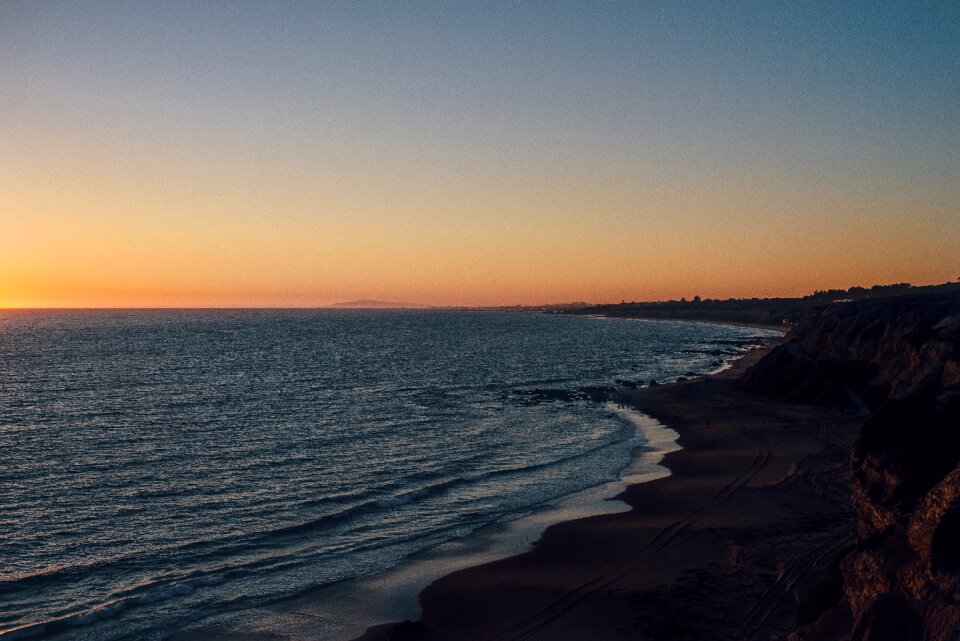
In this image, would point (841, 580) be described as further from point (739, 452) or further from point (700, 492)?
point (739, 452)

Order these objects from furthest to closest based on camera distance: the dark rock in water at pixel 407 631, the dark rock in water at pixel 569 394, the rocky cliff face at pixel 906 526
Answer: the dark rock in water at pixel 569 394 < the dark rock in water at pixel 407 631 < the rocky cliff face at pixel 906 526

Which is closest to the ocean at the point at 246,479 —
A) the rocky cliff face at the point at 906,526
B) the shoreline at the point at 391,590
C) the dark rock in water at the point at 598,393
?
the shoreline at the point at 391,590

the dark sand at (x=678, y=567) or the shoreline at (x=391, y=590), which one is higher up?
the dark sand at (x=678, y=567)

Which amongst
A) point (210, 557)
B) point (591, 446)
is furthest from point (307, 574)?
point (591, 446)

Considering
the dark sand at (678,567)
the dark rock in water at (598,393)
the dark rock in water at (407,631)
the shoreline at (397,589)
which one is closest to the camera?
the dark rock in water at (407,631)

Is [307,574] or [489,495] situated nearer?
[307,574]

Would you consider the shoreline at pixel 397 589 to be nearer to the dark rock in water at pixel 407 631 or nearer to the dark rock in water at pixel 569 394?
the dark rock in water at pixel 407 631

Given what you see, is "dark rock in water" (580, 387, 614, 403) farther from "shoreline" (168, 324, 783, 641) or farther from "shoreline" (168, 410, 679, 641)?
"shoreline" (168, 410, 679, 641)

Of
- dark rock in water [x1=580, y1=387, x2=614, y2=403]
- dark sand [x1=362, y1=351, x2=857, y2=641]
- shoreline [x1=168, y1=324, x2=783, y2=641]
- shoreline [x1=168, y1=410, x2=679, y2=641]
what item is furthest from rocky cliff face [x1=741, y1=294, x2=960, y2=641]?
dark rock in water [x1=580, y1=387, x2=614, y2=403]
